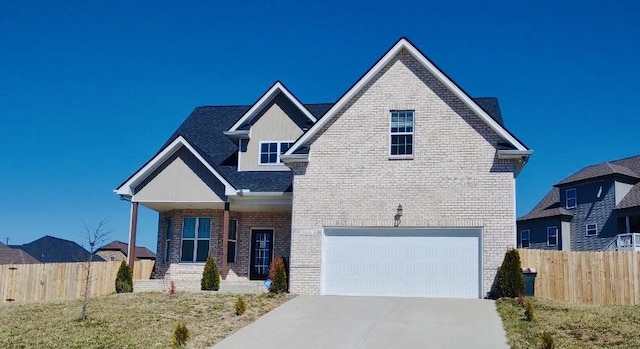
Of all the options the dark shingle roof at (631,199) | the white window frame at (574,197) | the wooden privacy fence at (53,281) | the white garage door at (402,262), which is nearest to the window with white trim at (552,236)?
the white window frame at (574,197)

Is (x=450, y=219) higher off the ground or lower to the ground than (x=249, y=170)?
lower

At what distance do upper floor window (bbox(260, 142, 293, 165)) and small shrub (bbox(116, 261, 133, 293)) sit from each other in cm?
649

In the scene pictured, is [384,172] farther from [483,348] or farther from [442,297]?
[483,348]

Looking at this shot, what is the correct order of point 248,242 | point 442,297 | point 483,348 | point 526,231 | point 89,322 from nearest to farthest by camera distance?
point 483,348 < point 89,322 < point 442,297 < point 248,242 < point 526,231

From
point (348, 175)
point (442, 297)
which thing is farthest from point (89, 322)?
point (442, 297)

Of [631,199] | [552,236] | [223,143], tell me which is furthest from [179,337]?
[552,236]

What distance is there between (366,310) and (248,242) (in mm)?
9079

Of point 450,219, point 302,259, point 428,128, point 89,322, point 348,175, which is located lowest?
point 89,322

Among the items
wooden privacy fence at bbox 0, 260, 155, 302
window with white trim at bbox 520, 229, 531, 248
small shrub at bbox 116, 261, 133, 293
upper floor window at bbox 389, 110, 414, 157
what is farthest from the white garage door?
window with white trim at bbox 520, 229, 531, 248

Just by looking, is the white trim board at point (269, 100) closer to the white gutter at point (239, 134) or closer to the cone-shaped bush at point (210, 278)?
the white gutter at point (239, 134)

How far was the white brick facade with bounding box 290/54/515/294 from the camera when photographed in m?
19.9

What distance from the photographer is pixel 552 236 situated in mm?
41594

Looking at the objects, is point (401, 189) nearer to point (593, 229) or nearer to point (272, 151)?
point (272, 151)

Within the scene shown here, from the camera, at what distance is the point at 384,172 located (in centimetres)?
2062
